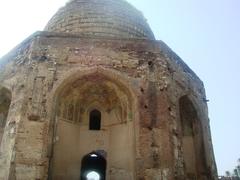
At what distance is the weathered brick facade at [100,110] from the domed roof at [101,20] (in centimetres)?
190

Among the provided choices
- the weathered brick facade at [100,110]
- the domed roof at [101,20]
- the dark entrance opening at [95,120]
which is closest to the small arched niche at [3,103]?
the weathered brick facade at [100,110]

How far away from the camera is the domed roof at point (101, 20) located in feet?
32.6

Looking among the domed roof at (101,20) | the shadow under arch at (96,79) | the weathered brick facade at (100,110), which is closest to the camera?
the weathered brick facade at (100,110)

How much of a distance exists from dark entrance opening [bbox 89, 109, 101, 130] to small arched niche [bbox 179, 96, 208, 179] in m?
2.51

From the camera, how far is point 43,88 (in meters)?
7.25

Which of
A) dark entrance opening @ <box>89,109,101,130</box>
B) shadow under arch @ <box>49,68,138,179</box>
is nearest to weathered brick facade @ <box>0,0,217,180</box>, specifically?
shadow under arch @ <box>49,68,138,179</box>

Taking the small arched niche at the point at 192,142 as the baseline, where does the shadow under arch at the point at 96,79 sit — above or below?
above

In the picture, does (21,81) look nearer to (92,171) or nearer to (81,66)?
(81,66)

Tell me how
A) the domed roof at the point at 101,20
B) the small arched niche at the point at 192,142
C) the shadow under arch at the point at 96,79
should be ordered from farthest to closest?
the domed roof at the point at 101,20 < the small arched niche at the point at 192,142 < the shadow under arch at the point at 96,79

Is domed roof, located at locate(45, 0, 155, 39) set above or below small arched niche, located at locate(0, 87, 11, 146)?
above

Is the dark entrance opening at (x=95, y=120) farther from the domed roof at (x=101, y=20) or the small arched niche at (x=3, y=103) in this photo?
the domed roof at (x=101, y=20)

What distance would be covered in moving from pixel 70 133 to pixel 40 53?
89.9 inches

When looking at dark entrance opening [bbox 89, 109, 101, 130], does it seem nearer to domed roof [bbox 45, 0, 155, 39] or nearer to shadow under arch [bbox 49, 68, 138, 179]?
shadow under arch [bbox 49, 68, 138, 179]

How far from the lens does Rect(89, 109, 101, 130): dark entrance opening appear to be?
8078 millimetres
